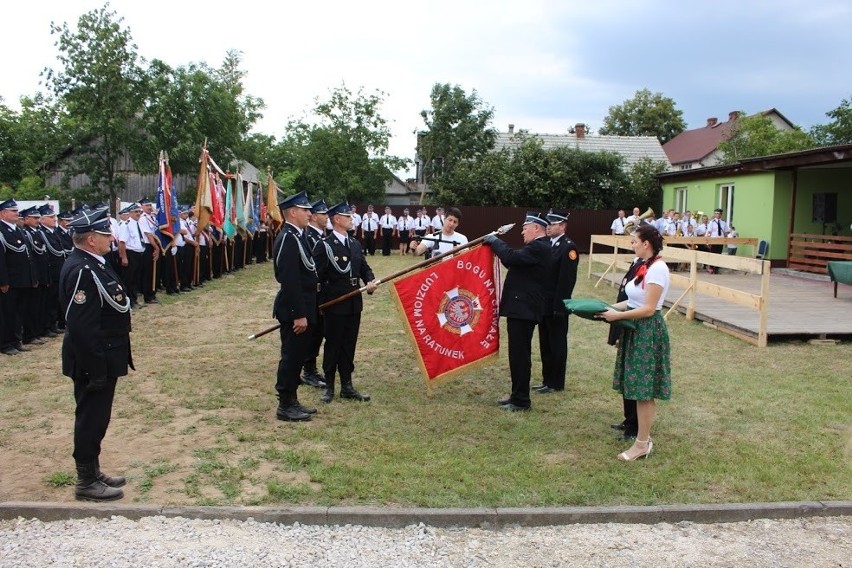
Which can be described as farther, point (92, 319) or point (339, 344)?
point (339, 344)

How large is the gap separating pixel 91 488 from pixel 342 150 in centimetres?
3329

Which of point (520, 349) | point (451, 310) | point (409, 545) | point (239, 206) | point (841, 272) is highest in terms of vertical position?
point (239, 206)

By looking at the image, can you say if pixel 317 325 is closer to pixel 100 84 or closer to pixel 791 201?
pixel 791 201

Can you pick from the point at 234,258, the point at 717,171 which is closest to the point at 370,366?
the point at 234,258

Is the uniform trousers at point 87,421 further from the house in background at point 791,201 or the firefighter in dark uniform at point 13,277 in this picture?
the house in background at point 791,201

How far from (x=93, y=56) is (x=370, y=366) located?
24.8 metres

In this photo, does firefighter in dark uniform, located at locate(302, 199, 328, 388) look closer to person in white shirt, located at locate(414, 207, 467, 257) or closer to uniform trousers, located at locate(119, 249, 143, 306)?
person in white shirt, located at locate(414, 207, 467, 257)

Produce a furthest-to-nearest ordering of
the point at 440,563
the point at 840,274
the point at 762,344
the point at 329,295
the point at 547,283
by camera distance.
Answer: the point at 840,274 → the point at 762,344 → the point at 547,283 → the point at 329,295 → the point at 440,563

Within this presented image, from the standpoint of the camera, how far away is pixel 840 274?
1362cm

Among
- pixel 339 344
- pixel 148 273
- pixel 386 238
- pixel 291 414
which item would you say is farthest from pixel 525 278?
pixel 386 238

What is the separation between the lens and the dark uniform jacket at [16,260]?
29.5 feet

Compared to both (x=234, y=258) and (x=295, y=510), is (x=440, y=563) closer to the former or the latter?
(x=295, y=510)

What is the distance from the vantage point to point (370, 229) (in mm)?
26562

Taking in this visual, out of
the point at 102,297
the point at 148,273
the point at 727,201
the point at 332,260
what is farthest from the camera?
the point at 727,201
